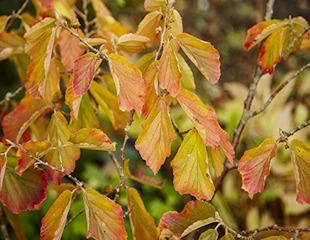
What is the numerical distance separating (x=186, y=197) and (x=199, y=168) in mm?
1521

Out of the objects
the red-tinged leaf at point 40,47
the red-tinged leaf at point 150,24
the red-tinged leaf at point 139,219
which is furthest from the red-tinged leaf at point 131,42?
the red-tinged leaf at point 139,219

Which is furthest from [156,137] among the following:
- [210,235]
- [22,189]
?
[22,189]

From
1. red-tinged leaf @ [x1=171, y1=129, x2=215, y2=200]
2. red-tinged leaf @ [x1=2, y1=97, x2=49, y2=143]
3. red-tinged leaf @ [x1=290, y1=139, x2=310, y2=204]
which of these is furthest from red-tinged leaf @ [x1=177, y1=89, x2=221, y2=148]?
red-tinged leaf @ [x1=2, y1=97, x2=49, y2=143]

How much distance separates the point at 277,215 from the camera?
7.52ft

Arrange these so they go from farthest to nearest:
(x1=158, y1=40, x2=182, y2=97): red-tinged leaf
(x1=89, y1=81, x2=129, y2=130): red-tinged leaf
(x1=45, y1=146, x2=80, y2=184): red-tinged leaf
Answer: (x1=89, y1=81, x2=129, y2=130): red-tinged leaf → (x1=45, y1=146, x2=80, y2=184): red-tinged leaf → (x1=158, y1=40, x2=182, y2=97): red-tinged leaf

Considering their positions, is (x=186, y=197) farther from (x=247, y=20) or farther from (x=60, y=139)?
(x=247, y=20)

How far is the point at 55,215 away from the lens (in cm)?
87

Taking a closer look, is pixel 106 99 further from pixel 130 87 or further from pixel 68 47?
pixel 130 87

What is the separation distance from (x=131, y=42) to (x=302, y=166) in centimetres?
36

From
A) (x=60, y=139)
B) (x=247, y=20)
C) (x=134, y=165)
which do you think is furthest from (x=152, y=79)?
(x=247, y=20)

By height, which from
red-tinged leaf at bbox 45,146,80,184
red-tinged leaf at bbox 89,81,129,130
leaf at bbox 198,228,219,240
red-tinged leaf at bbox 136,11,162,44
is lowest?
leaf at bbox 198,228,219,240

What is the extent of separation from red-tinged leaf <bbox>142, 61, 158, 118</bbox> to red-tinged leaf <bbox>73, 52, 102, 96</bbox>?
0.09 meters

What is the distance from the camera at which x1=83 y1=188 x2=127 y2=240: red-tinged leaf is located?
86 centimetres

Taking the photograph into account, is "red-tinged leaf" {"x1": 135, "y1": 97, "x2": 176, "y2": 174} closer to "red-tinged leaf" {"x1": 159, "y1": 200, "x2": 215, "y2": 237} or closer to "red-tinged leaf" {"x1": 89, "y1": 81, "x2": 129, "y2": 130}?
"red-tinged leaf" {"x1": 159, "y1": 200, "x2": 215, "y2": 237}
